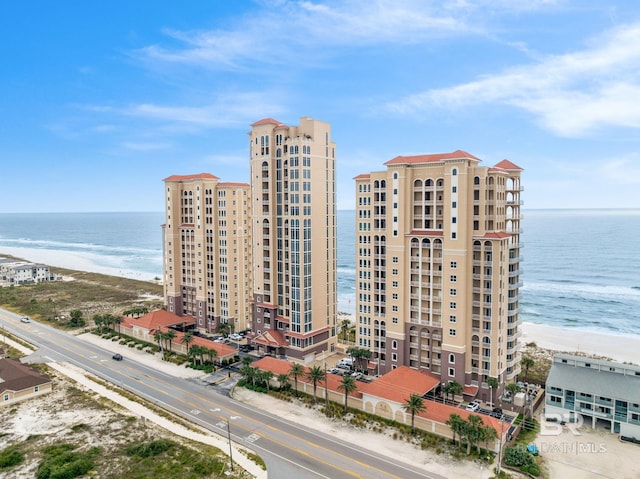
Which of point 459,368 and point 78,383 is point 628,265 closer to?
point 459,368

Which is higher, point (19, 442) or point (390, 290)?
point (390, 290)

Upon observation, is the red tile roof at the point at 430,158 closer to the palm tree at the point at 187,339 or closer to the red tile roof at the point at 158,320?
the palm tree at the point at 187,339

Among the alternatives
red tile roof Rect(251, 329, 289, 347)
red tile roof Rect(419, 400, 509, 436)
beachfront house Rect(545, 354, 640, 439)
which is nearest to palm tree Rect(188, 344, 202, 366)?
red tile roof Rect(251, 329, 289, 347)

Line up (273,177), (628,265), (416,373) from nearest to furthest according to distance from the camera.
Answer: (416,373) < (273,177) < (628,265)

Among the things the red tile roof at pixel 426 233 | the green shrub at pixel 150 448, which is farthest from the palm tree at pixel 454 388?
the green shrub at pixel 150 448

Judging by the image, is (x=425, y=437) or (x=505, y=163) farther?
(x=505, y=163)

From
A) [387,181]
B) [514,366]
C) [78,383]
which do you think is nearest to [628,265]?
[514,366]

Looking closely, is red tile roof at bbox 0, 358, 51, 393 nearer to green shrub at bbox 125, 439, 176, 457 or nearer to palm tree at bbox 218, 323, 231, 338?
green shrub at bbox 125, 439, 176, 457
